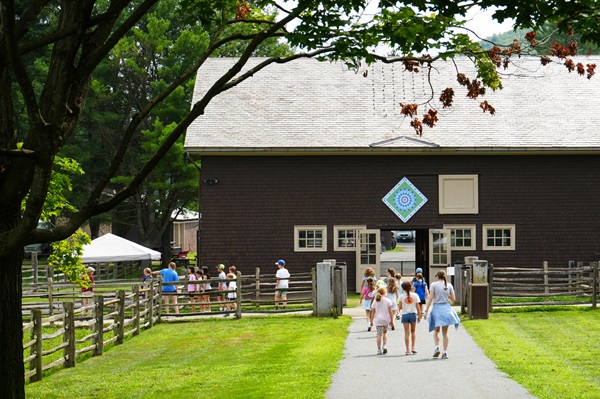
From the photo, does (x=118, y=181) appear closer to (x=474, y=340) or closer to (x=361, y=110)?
(x=361, y=110)

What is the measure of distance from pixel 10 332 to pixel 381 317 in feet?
26.7

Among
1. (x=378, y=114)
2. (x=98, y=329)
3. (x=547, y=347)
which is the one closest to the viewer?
(x=547, y=347)

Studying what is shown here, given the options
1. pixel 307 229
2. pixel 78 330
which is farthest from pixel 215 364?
pixel 307 229

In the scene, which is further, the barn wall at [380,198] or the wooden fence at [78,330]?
the barn wall at [380,198]

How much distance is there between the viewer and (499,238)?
3372 cm

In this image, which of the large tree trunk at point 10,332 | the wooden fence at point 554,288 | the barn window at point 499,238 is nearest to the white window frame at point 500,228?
the barn window at point 499,238

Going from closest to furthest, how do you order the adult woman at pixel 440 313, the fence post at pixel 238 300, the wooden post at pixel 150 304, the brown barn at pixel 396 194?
1. the adult woman at pixel 440 313
2. the wooden post at pixel 150 304
3. the fence post at pixel 238 300
4. the brown barn at pixel 396 194

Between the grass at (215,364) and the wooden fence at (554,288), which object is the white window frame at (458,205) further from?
the grass at (215,364)

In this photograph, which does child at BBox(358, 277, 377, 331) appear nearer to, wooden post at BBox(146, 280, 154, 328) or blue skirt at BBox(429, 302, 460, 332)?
blue skirt at BBox(429, 302, 460, 332)

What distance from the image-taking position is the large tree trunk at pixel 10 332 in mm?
11461

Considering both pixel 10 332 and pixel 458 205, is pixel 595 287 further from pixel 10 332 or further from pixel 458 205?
pixel 10 332

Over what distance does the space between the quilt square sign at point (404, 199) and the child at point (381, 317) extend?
572 inches

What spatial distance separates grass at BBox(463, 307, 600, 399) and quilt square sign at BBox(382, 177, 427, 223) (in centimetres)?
725

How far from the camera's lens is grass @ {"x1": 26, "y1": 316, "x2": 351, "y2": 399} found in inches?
588
